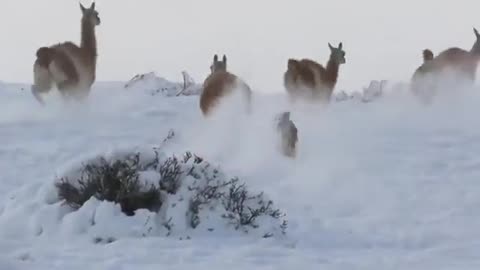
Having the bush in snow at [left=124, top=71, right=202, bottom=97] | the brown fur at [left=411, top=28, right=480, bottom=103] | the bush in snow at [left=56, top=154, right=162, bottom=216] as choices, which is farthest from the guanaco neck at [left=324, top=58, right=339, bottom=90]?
the bush in snow at [left=56, top=154, right=162, bottom=216]

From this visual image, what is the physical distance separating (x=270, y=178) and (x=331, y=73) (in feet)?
21.2

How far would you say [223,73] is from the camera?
17156 mm

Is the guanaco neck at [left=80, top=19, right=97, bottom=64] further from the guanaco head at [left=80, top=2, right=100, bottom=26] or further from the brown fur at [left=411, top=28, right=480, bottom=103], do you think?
the brown fur at [left=411, top=28, right=480, bottom=103]

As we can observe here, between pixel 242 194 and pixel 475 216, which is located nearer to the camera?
pixel 242 194

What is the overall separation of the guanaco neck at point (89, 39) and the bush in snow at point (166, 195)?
8.28m

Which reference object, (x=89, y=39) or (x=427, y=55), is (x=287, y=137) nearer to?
(x=89, y=39)

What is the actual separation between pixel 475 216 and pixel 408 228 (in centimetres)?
92

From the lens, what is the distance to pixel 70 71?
1778 centimetres

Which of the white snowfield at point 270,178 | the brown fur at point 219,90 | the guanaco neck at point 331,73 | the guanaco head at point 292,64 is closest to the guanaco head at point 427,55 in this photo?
the white snowfield at point 270,178

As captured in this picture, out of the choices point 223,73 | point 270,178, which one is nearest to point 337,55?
point 223,73

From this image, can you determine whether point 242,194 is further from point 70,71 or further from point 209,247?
point 70,71

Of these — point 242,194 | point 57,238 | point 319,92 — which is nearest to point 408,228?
point 242,194

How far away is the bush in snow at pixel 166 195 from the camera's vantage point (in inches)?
381

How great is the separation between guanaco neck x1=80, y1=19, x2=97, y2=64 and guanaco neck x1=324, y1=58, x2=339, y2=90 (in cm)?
375
